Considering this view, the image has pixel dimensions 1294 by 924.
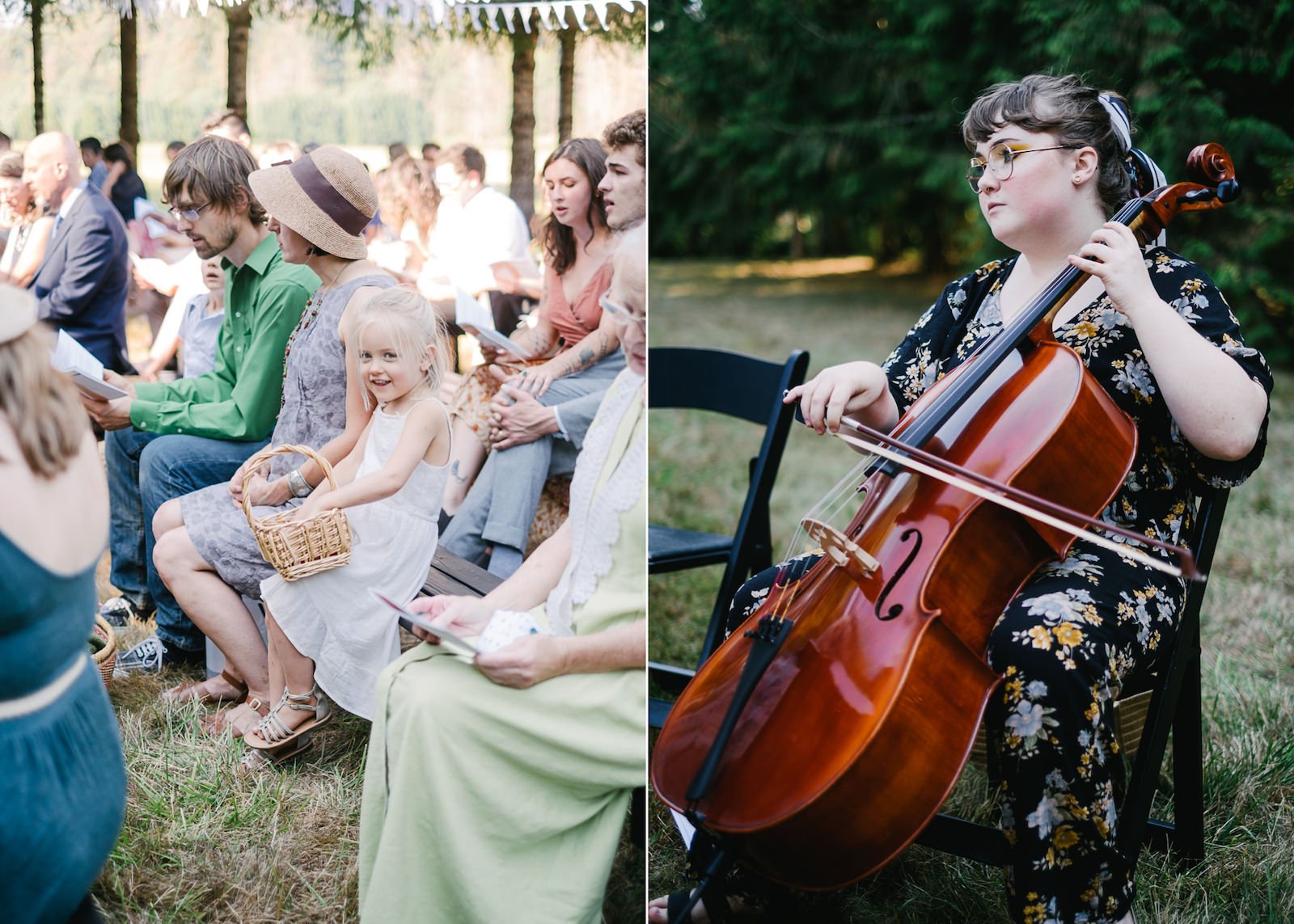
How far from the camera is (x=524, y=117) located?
160cm

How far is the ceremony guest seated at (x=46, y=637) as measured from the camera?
125 centimetres

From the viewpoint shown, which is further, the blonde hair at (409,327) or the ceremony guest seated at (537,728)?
the blonde hair at (409,327)

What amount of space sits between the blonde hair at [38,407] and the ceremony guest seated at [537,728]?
0.50 m

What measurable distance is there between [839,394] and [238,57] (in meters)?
1.10

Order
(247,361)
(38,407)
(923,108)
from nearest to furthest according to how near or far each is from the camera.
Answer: (38,407)
(247,361)
(923,108)

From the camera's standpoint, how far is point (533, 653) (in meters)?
1.53

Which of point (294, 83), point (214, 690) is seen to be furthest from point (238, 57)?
point (214, 690)

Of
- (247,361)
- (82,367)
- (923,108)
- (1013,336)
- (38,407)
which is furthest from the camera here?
(923,108)

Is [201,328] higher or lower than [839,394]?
higher

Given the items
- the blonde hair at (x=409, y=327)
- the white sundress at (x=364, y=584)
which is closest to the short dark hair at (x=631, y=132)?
the blonde hair at (x=409, y=327)

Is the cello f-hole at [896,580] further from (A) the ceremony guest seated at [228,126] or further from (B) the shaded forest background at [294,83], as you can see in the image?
(A) the ceremony guest seated at [228,126]

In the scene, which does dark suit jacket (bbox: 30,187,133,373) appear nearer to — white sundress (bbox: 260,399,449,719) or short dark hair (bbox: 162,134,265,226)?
short dark hair (bbox: 162,134,265,226)

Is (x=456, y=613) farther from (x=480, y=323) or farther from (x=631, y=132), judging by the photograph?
(x=631, y=132)

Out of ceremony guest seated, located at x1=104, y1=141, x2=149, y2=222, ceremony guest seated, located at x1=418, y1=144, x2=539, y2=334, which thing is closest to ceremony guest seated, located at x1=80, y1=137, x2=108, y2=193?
ceremony guest seated, located at x1=104, y1=141, x2=149, y2=222
